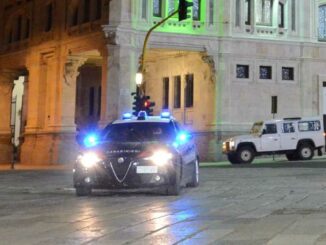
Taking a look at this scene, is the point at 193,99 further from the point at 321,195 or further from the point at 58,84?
the point at 321,195

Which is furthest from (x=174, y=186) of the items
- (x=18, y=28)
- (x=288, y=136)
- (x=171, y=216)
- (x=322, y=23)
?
(x=18, y=28)

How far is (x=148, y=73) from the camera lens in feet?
147

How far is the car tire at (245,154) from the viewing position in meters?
33.0

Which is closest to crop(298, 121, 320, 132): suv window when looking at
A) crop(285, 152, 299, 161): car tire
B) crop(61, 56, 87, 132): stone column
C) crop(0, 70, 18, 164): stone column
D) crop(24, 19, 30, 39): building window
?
crop(285, 152, 299, 161): car tire

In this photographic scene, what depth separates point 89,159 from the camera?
1376 cm

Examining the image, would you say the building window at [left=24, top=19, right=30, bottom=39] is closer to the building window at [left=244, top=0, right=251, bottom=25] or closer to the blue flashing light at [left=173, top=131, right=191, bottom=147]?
the building window at [left=244, top=0, right=251, bottom=25]

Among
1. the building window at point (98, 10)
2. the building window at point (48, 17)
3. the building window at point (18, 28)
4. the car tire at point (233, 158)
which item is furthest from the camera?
the building window at point (18, 28)

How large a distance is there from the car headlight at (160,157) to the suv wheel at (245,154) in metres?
19.6

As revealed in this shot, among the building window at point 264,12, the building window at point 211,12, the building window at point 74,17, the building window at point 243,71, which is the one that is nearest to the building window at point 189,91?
the building window at point 243,71

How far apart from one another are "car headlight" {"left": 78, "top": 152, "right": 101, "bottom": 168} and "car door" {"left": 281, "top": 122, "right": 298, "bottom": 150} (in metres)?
21.3

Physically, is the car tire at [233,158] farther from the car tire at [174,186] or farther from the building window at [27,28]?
the building window at [27,28]

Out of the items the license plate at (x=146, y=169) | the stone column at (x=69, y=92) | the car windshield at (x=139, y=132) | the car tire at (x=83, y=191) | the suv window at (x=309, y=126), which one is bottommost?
the car tire at (x=83, y=191)

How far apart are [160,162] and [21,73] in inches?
1473

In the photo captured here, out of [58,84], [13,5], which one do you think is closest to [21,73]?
[13,5]
